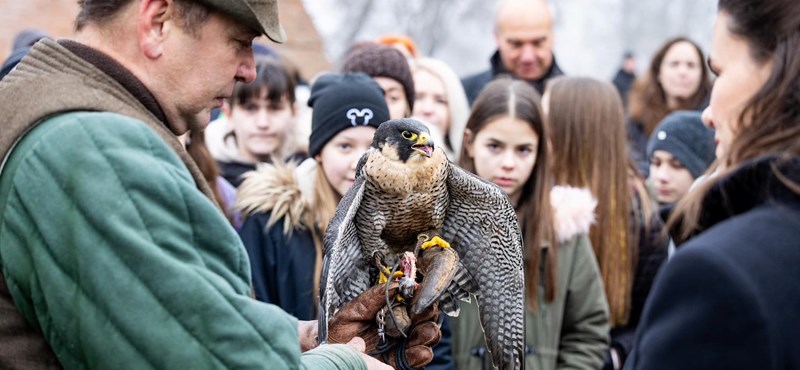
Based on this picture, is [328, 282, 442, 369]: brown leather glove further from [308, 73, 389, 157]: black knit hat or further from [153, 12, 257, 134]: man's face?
[308, 73, 389, 157]: black knit hat

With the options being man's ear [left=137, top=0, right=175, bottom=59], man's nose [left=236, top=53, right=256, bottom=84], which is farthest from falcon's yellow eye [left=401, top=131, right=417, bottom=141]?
man's ear [left=137, top=0, right=175, bottom=59]

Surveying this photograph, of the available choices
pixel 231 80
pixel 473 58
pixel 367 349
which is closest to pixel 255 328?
pixel 231 80

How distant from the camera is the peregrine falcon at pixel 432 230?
3.00 metres

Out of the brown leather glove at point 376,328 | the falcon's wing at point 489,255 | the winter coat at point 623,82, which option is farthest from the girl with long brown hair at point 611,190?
the winter coat at point 623,82

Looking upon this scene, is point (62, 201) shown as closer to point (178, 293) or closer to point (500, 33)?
point (178, 293)

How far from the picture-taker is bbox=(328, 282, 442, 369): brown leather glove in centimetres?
282

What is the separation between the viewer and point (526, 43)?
6465 mm

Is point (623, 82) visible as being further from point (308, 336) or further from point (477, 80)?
point (308, 336)

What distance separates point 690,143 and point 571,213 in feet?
4.83

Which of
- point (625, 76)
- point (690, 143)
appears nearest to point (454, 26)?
point (625, 76)

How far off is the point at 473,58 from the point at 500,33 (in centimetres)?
1675

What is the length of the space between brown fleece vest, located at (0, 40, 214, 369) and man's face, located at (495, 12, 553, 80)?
4.56 meters

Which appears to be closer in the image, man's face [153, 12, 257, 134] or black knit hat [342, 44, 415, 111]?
man's face [153, 12, 257, 134]

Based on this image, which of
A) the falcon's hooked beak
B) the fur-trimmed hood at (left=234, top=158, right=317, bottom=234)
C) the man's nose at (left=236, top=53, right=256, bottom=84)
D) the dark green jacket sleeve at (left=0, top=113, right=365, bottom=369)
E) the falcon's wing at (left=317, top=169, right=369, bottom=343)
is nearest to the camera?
the dark green jacket sleeve at (left=0, top=113, right=365, bottom=369)
